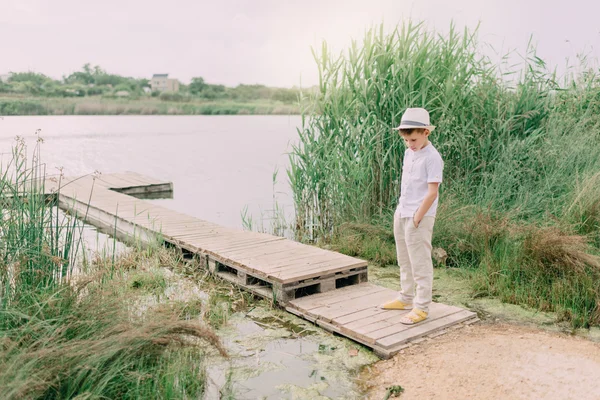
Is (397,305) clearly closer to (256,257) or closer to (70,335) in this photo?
(256,257)

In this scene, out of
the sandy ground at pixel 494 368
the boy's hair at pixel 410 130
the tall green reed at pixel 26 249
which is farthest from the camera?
the boy's hair at pixel 410 130

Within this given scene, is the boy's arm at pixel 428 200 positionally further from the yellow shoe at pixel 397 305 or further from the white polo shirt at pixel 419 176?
the yellow shoe at pixel 397 305

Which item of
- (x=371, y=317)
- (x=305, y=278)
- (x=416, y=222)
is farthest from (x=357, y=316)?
(x=416, y=222)

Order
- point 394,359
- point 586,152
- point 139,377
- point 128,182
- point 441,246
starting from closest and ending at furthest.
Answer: point 139,377 < point 394,359 < point 441,246 < point 586,152 < point 128,182

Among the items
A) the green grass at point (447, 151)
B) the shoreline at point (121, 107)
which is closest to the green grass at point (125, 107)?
the shoreline at point (121, 107)

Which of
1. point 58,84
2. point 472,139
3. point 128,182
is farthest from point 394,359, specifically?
point 58,84

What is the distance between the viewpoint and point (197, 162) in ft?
54.1

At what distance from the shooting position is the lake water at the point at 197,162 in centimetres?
990

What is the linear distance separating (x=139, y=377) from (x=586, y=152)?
5.38 metres

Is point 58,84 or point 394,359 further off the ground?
point 58,84

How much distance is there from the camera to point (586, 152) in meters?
5.96

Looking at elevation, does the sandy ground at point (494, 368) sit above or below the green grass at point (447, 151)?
below

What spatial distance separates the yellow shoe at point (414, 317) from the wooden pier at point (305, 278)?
3cm

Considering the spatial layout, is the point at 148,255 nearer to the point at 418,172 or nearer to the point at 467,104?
the point at 418,172
